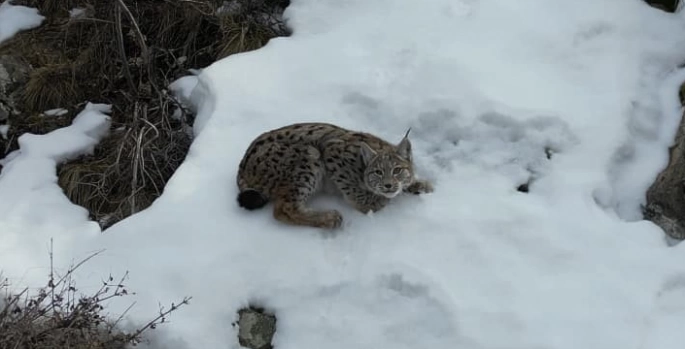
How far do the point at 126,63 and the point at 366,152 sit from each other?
303 centimetres

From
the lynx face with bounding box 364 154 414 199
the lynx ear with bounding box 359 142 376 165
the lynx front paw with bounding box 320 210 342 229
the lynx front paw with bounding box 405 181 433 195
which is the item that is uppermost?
the lynx ear with bounding box 359 142 376 165

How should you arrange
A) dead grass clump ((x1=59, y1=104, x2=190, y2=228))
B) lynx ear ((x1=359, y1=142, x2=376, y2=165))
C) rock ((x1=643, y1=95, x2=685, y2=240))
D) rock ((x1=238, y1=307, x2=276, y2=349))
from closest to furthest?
rock ((x1=238, y1=307, x2=276, y2=349)) → rock ((x1=643, y1=95, x2=685, y2=240)) → lynx ear ((x1=359, y1=142, x2=376, y2=165)) → dead grass clump ((x1=59, y1=104, x2=190, y2=228))

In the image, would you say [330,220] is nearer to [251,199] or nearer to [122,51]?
[251,199]

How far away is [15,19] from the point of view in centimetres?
927

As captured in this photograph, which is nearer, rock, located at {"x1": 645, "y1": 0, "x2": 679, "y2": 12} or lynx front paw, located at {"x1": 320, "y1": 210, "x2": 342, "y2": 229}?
lynx front paw, located at {"x1": 320, "y1": 210, "x2": 342, "y2": 229}

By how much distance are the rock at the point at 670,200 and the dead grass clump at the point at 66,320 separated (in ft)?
11.2

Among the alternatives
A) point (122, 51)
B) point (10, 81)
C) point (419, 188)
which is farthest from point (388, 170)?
point (10, 81)

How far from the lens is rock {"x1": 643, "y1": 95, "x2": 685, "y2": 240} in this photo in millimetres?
6066

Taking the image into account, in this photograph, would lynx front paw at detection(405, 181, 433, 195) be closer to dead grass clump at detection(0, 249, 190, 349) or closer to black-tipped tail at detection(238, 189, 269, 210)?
black-tipped tail at detection(238, 189, 269, 210)

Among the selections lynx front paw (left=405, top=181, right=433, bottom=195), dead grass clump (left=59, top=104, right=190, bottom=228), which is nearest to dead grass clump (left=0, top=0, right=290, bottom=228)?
dead grass clump (left=59, top=104, right=190, bottom=228)

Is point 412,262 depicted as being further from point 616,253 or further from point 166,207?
point 166,207

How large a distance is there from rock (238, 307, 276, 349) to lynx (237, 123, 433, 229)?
73cm

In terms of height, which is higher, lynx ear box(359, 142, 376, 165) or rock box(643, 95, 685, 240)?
lynx ear box(359, 142, 376, 165)

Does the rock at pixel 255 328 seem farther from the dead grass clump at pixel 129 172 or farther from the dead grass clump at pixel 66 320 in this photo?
the dead grass clump at pixel 129 172
